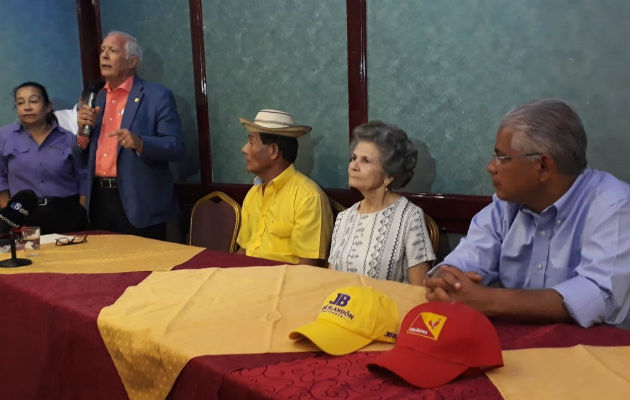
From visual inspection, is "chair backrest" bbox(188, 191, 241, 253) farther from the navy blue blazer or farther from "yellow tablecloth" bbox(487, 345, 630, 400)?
"yellow tablecloth" bbox(487, 345, 630, 400)

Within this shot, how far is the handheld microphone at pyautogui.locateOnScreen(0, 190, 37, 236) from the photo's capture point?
216cm

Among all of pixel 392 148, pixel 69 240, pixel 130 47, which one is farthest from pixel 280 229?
pixel 130 47

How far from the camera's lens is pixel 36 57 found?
450 centimetres

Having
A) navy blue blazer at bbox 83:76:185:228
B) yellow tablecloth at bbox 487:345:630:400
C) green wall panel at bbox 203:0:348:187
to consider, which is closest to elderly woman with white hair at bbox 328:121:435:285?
green wall panel at bbox 203:0:348:187

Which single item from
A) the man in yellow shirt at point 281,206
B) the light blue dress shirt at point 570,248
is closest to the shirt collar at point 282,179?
the man in yellow shirt at point 281,206

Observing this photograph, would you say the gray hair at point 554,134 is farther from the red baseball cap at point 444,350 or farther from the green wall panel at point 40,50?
the green wall panel at point 40,50

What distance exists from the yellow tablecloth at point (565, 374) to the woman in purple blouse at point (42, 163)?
319 cm

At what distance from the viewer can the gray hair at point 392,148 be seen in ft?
7.81

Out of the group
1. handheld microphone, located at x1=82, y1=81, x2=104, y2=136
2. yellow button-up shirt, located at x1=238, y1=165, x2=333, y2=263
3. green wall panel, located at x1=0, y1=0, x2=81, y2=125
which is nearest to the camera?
yellow button-up shirt, located at x1=238, y1=165, x2=333, y2=263

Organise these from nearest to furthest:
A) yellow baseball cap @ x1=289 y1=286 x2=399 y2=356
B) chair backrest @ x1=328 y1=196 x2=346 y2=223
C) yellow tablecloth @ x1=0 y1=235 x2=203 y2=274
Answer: yellow baseball cap @ x1=289 y1=286 x2=399 y2=356 → yellow tablecloth @ x1=0 y1=235 x2=203 y2=274 → chair backrest @ x1=328 y1=196 x2=346 y2=223

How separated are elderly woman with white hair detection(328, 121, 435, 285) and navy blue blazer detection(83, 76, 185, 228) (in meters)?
1.40

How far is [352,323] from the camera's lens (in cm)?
121

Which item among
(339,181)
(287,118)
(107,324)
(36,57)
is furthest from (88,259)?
(36,57)

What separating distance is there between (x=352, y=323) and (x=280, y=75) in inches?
97.5
